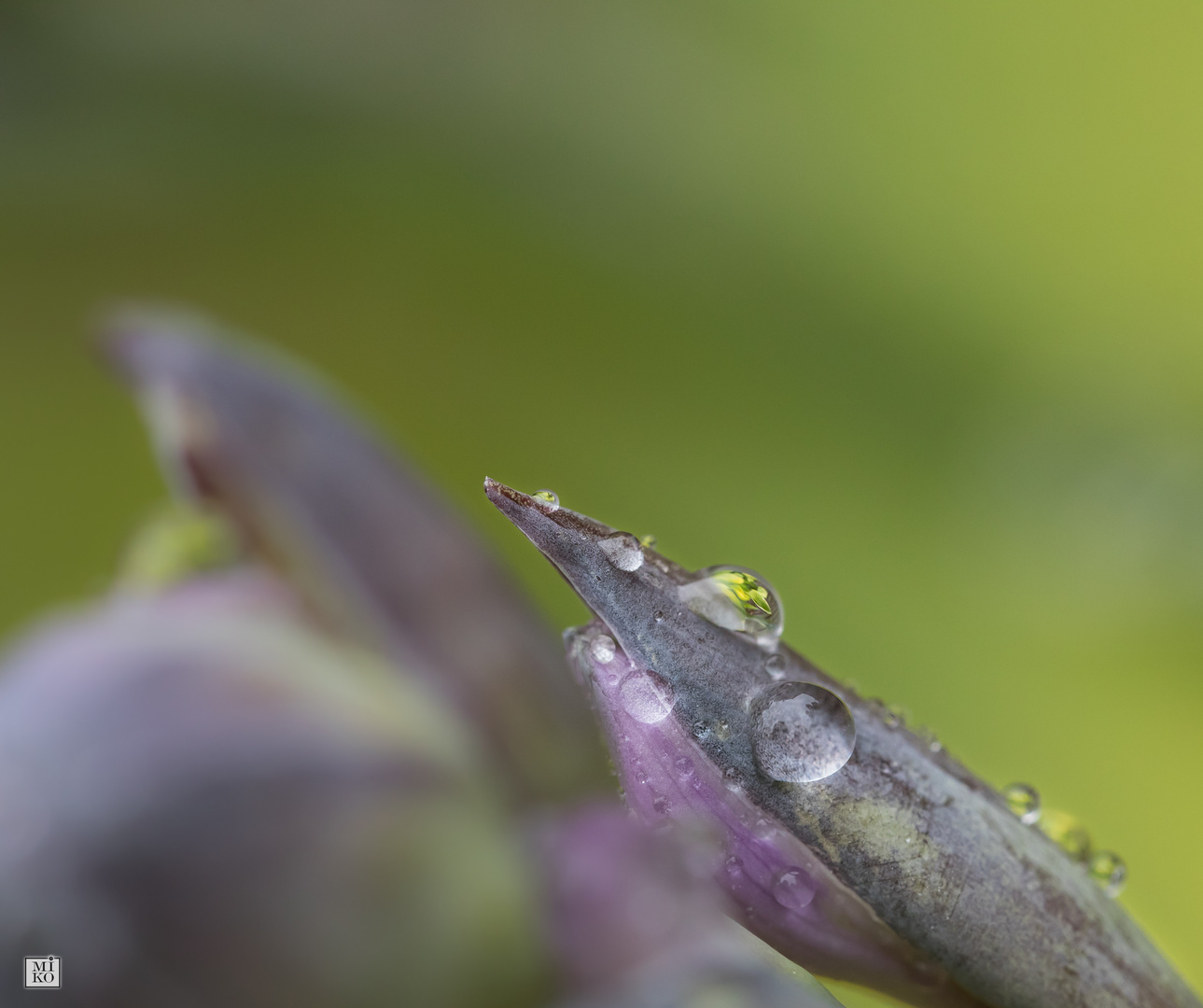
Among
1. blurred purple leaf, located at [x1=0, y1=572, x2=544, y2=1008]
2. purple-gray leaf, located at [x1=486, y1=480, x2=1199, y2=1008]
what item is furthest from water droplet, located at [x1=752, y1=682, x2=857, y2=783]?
blurred purple leaf, located at [x1=0, y1=572, x2=544, y2=1008]

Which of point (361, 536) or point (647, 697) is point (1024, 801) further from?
point (361, 536)

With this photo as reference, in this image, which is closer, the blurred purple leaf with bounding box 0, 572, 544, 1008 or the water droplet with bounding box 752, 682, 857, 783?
the water droplet with bounding box 752, 682, 857, 783

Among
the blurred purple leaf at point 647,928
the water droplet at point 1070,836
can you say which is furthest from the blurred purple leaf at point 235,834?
the water droplet at point 1070,836

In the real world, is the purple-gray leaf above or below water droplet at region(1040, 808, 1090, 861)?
below

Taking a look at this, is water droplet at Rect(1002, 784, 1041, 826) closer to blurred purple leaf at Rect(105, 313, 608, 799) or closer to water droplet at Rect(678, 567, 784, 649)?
water droplet at Rect(678, 567, 784, 649)

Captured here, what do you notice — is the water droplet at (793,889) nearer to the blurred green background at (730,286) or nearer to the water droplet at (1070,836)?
the water droplet at (1070,836)

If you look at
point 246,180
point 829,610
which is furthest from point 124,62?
point 829,610

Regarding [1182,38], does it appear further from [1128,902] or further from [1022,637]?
[1128,902]
